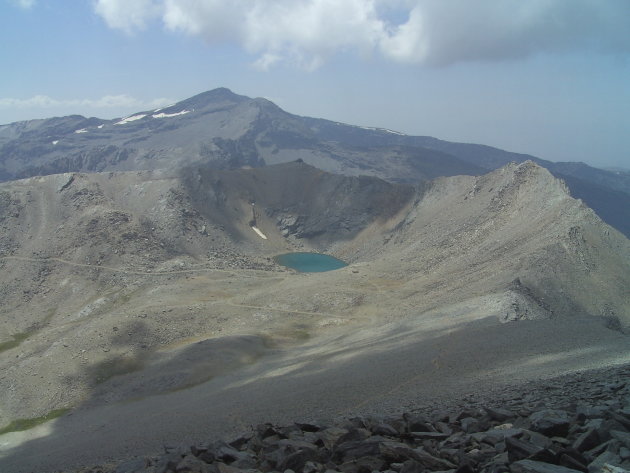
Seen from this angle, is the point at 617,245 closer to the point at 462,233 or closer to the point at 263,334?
the point at 462,233

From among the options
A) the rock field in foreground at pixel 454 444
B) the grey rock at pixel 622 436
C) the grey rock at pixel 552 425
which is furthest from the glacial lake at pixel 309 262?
the grey rock at pixel 622 436

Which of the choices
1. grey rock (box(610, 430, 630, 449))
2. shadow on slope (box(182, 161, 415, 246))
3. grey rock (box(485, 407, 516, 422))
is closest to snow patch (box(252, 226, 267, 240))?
shadow on slope (box(182, 161, 415, 246))

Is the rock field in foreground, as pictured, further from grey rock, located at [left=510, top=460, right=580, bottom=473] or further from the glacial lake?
the glacial lake

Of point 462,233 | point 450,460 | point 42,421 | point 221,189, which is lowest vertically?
point 42,421

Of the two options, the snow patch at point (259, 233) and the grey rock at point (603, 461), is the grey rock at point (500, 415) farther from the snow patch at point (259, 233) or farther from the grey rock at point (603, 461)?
the snow patch at point (259, 233)

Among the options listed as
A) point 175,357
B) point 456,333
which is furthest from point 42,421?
point 456,333

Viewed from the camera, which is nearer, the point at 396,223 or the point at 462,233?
the point at 462,233
